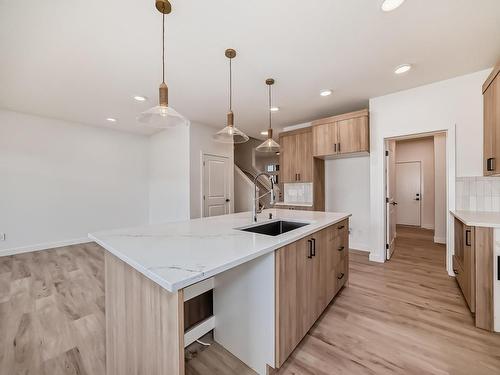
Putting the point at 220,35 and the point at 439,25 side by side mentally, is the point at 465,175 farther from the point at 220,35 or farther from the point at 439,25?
the point at 220,35

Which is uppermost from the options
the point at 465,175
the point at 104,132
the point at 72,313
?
the point at 104,132

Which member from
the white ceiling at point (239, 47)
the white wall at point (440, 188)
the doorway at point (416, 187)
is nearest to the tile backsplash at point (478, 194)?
the white ceiling at point (239, 47)

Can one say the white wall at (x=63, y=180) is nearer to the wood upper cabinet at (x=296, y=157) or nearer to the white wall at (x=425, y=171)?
the wood upper cabinet at (x=296, y=157)

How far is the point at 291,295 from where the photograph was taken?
1.42 meters

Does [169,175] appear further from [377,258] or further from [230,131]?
[377,258]

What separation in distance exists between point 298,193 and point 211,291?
310 cm

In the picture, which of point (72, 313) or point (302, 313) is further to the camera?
point (72, 313)

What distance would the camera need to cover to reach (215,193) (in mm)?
4910

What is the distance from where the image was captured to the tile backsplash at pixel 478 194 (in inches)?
98.4

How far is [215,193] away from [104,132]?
2.90 m

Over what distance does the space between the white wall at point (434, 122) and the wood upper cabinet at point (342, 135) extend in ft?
0.64

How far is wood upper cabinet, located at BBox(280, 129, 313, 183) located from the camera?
13.1ft

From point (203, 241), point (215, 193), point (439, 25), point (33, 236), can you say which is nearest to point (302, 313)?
point (203, 241)

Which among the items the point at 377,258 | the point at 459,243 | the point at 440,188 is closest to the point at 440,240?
the point at 440,188
